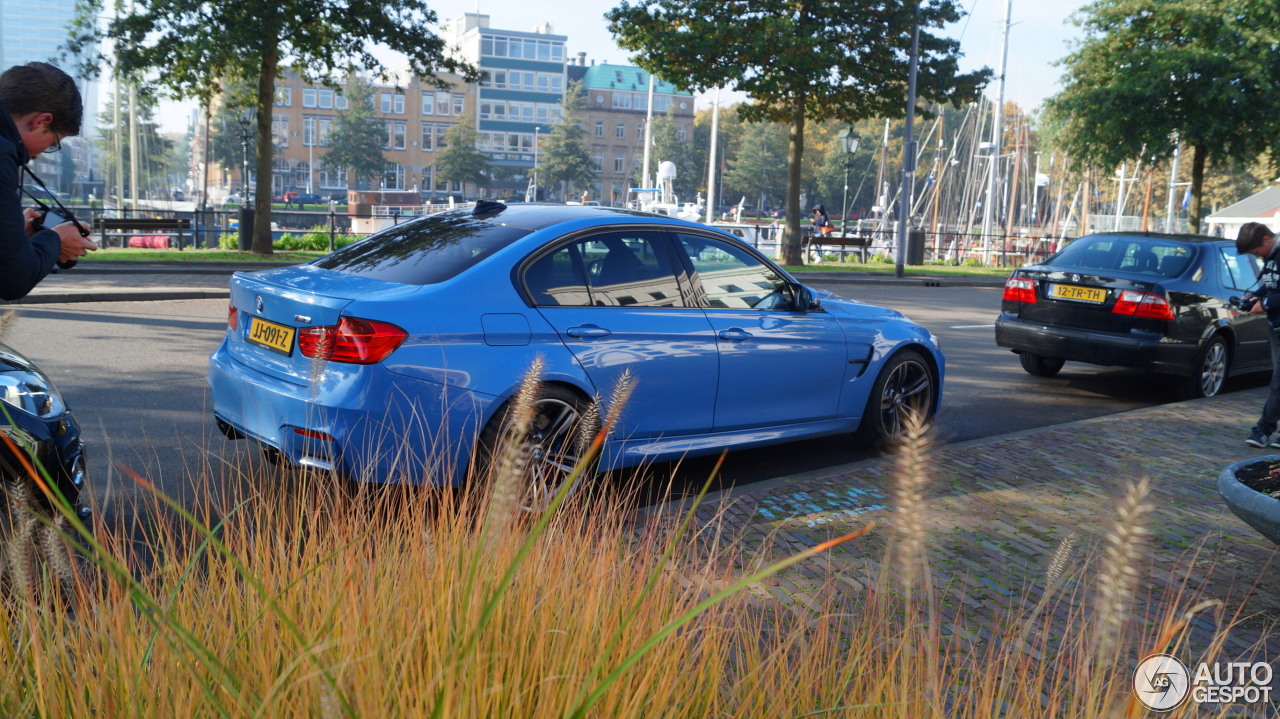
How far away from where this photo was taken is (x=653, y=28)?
27.8 metres

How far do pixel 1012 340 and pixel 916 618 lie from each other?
29.4ft

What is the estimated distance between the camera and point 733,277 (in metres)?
6.43

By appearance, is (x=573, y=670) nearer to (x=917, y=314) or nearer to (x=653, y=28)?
(x=917, y=314)

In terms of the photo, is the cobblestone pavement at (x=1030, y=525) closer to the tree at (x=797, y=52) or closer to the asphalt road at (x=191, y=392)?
the asphalt road at (x=191, y=392)

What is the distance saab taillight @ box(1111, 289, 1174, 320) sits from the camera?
969 cm

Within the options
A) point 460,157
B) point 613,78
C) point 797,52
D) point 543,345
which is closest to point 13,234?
point 543,345

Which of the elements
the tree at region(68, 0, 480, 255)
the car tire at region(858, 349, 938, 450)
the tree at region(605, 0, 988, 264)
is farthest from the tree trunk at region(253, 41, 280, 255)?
the car tire at region(858, 349, 938, 450)

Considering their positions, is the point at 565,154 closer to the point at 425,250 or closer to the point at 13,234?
the point at 425,250

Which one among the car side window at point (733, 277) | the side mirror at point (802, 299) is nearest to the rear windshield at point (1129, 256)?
the side mirror at point (802, 299)

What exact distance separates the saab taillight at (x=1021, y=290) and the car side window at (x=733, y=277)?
480 cm

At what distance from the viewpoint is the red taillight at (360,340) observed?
481 centimetres

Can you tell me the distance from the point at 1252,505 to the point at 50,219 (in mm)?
4841

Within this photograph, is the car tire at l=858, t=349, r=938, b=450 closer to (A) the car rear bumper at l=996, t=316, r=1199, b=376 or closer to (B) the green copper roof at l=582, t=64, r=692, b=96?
(A) the car rear bumper at l=996, t=316, r=1199, b=376

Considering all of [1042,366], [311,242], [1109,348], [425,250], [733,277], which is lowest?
[1042,366]
